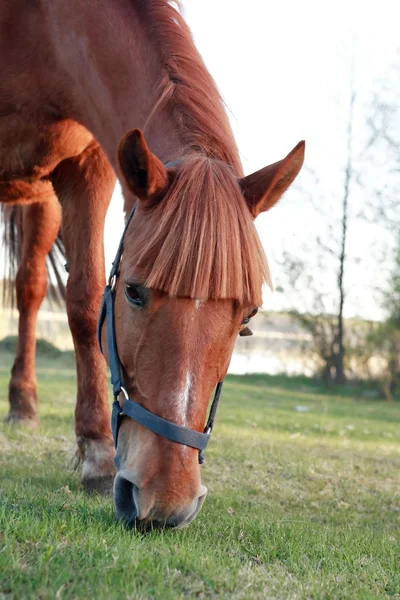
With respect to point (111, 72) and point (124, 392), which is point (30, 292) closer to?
point (111, 72)

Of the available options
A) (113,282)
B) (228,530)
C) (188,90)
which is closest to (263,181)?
(188,90)

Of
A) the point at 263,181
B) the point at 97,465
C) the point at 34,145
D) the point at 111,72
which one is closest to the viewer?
the point at 263,181

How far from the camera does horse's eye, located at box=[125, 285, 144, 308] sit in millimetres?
2457

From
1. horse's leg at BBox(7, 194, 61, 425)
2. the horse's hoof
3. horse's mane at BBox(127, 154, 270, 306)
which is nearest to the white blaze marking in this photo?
horse's mane at BBox(127, 154, 270, 306)

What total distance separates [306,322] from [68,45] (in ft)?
47.0

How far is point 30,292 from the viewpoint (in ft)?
19.3

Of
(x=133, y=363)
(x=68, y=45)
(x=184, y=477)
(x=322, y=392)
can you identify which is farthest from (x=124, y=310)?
(x=322, y=392)

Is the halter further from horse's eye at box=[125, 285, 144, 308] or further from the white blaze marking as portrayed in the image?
horse's eye at box=[125, 285, 144, 308]

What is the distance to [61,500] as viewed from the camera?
2.93 m

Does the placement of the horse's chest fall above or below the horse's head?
above

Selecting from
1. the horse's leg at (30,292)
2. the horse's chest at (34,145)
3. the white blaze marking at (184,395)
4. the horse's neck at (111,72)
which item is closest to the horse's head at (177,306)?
the white blaze marking at (184,395)

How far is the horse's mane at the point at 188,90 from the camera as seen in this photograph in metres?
2.72

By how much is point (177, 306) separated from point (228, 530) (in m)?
1.01

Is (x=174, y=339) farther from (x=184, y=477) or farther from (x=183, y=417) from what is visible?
(x=184, y=477)
